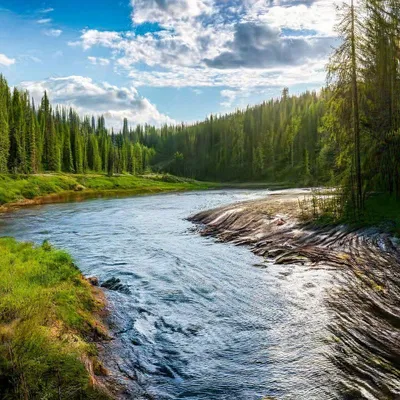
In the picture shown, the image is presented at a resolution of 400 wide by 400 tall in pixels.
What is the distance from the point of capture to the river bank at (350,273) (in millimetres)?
8719

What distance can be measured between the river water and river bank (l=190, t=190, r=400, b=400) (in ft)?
1.91

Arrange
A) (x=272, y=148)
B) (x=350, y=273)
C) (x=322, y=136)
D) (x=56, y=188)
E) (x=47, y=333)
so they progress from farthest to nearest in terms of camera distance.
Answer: (x=272, y=148)
(x=56, y=188)
(x=322, y=136)
(x=350, y=273)
(x=47, y=333)

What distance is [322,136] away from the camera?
175 ft

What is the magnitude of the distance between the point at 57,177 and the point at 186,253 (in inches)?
2992

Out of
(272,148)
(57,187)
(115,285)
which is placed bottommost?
(115,285)

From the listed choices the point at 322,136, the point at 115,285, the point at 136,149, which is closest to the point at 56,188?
the point at 322,136

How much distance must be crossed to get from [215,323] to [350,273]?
24.2ft

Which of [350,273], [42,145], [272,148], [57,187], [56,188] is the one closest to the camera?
[350,273]

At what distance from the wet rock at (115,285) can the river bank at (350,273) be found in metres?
8.06

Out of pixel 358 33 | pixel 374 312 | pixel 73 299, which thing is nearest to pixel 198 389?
pixel 73 299

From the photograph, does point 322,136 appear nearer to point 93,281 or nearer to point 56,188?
point 93,281

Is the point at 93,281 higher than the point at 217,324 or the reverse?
higher

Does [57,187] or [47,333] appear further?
[57,187]

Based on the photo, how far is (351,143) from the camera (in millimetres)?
28266
